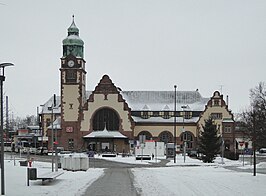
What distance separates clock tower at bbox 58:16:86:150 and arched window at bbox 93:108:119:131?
295 centimetres

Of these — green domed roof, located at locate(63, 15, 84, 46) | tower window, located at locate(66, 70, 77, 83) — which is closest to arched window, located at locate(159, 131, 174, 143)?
tower window, located at locate(66, 70, 77, 83)

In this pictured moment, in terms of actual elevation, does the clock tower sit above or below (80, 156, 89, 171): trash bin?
above

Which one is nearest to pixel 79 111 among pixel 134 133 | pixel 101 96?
pixel 101 96

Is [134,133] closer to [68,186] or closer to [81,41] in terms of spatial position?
[81,41]

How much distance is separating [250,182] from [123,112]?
71174mm

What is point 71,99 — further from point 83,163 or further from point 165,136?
point 83,163

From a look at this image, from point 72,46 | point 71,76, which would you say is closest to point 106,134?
point 71,76

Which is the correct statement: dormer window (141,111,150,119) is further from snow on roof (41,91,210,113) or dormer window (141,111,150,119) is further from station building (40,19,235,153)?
station building (40,19,235,153)

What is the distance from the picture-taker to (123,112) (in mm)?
98062

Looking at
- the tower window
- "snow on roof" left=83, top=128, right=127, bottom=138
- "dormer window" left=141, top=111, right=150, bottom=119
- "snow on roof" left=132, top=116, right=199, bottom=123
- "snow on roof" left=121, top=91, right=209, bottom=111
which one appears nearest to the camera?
"snow on roof" left=83, top=128, right=127, bottom=138

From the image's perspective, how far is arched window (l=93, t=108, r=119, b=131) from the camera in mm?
98062

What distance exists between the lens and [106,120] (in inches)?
3885

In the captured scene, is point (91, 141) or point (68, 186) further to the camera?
point (91, 141)

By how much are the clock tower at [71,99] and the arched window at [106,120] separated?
295cm
